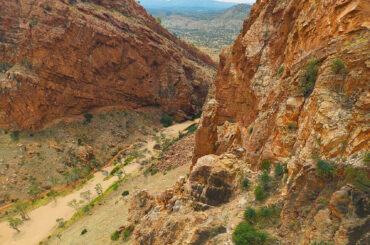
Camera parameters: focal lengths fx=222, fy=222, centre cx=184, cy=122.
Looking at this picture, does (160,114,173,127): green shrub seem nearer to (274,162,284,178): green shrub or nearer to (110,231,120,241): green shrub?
Result: (110,231,120,241): green shrub

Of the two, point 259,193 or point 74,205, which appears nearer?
point 259,193

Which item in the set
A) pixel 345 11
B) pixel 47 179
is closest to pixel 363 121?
pixel 345 11

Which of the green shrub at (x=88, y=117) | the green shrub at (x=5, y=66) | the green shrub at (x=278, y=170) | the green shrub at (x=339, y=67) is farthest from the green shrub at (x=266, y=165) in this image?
the green shrub at (x=5, y=66)

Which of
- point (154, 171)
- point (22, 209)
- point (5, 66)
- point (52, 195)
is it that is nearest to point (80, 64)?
point (5, 66)

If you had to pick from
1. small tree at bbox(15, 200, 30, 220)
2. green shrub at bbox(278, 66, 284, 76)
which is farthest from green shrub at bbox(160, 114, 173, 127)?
green shrub at bbox(278, 66, 284, 76)

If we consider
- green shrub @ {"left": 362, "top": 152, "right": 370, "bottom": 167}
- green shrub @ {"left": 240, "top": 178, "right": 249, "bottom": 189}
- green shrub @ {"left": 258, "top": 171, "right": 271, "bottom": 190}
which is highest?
green shrub @ {"left": 362, "top": 152, "right": 370, "bottom": 167}

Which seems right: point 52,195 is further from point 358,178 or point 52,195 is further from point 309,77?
point 358,178
